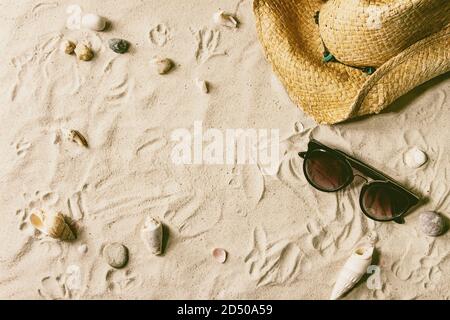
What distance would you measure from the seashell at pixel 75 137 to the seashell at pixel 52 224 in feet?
0.81

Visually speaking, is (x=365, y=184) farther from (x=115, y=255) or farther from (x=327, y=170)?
(x=115, y=255)

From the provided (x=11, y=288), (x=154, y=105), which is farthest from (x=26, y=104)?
(x=11, y=288)

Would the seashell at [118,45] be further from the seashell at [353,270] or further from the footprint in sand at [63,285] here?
the seashell at [353,270]

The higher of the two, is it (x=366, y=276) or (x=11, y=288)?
(x=366, y=276)

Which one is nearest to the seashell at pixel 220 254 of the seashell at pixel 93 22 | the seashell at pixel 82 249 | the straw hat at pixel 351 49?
the seashell at pixel 82 249

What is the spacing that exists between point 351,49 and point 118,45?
2.50 ft

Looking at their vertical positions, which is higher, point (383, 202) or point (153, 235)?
point (383, 202)

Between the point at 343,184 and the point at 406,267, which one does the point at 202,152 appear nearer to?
the point at 343,184

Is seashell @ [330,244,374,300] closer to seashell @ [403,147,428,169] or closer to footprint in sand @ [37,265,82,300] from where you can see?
seashell @ [403,147,428,169]

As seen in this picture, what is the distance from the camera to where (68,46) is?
1.48 metres

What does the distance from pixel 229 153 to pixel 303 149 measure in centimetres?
25

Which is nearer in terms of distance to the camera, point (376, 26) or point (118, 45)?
point (376, 26)

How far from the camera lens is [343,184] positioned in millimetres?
1392

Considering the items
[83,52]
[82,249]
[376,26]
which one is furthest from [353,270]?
[83,52]
